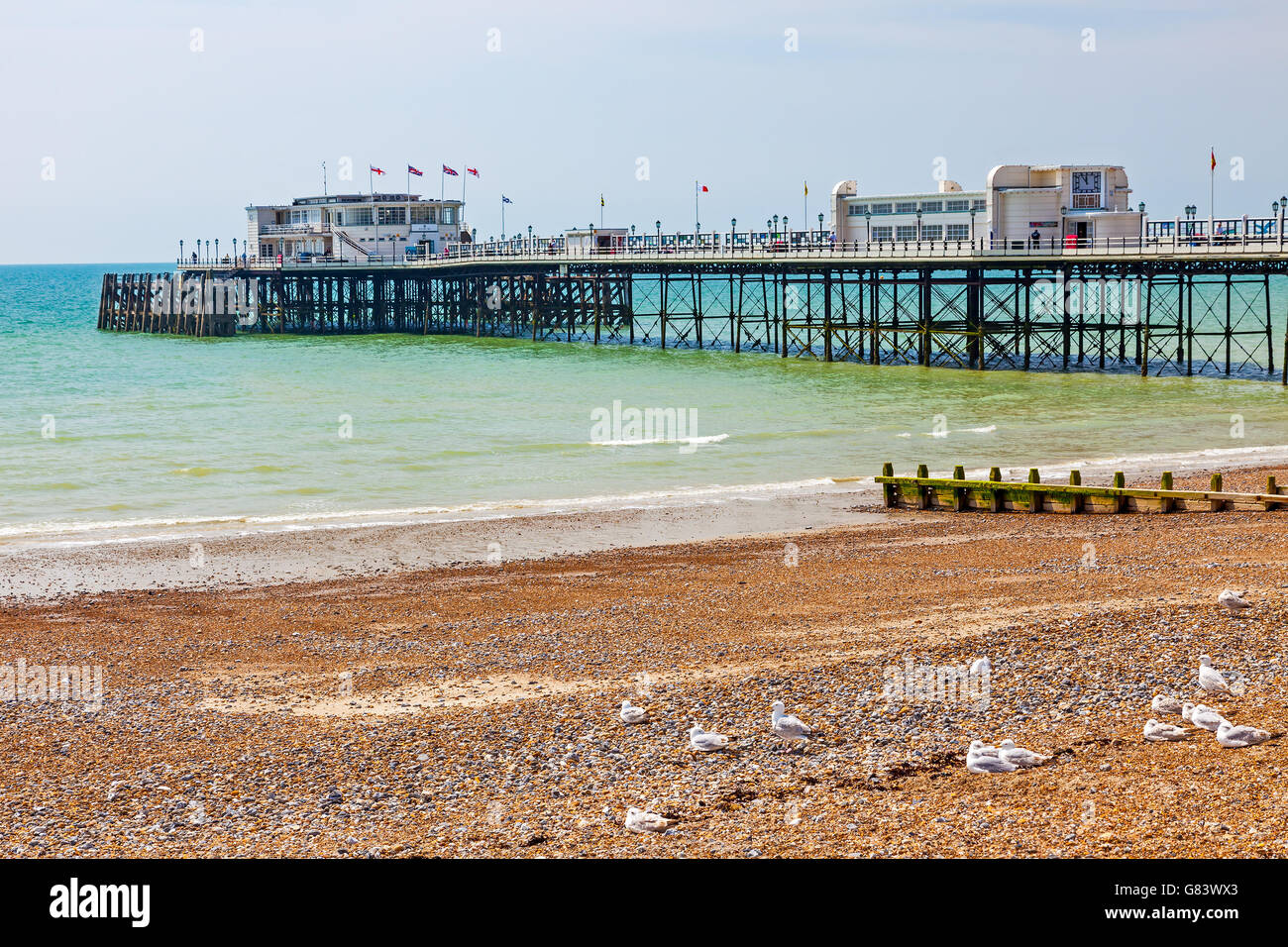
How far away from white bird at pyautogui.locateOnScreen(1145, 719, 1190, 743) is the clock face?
41362 mm

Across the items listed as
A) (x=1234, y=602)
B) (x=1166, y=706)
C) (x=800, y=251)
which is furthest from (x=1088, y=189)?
(x=1166, y=706)

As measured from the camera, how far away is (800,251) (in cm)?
5266

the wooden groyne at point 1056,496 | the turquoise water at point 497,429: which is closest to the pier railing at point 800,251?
the turquoise water at point 497,429

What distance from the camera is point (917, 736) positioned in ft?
31.1

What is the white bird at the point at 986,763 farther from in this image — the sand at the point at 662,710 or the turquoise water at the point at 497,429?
the turquoise water at the point at 497,429

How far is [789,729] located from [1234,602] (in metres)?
5.26

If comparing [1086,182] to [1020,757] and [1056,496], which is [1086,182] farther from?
[1020,757]

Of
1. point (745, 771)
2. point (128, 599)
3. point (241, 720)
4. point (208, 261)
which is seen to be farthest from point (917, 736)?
point (208, 261)

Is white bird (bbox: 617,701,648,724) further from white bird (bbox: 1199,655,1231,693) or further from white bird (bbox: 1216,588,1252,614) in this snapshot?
white bird (bbox: 1216,588,1252,614)

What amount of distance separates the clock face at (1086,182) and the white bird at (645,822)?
4344 centimetres

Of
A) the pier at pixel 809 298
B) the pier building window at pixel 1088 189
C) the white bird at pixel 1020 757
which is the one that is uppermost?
the pier building window at pixel 1088 189

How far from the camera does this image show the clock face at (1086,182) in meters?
47.5

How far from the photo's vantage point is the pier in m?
44.3

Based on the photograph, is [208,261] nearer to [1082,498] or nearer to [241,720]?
[1082,498]
